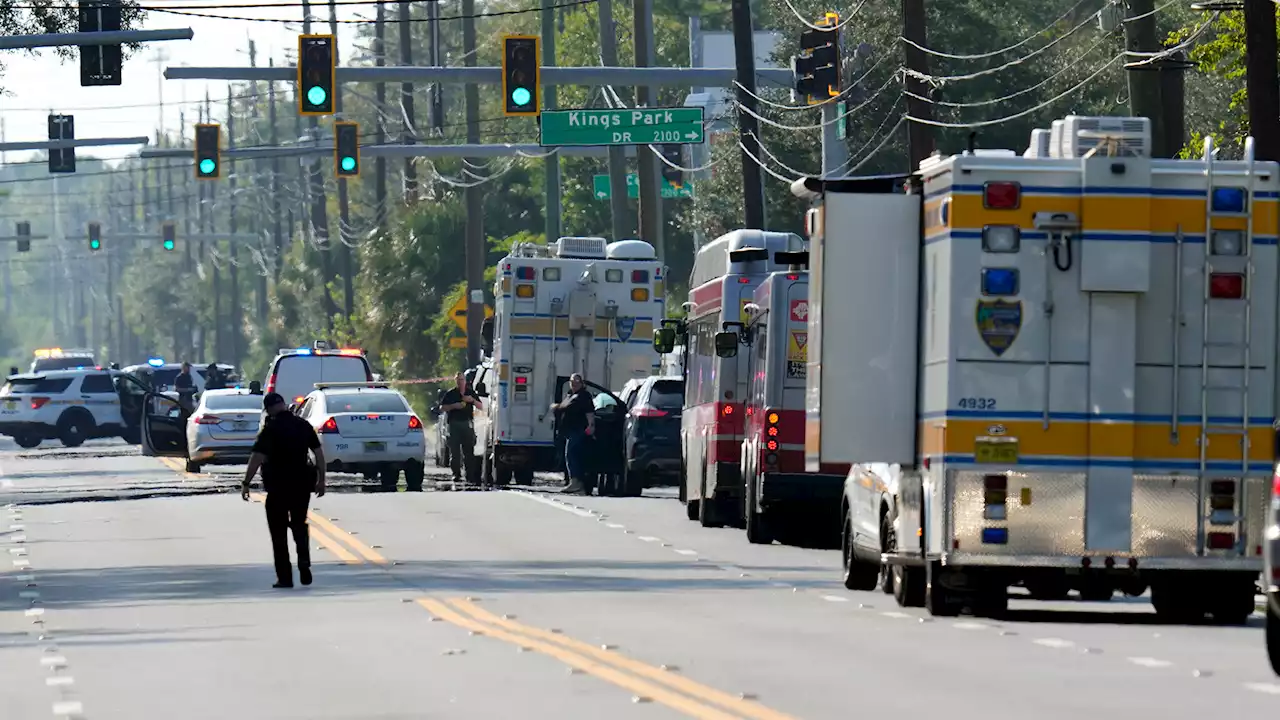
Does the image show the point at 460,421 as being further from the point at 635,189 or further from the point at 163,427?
the point at 635,189

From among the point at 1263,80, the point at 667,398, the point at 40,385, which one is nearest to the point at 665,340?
the point at 667,398

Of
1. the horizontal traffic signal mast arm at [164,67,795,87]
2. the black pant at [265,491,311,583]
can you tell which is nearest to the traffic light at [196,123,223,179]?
the horizontal traffic signal mast arm at [164,67,795,87]

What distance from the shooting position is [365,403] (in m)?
39.5

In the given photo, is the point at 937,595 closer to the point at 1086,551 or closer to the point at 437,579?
the point at 1086,551

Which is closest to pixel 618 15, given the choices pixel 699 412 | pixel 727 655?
pixel 699 412

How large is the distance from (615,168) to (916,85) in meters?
18.5

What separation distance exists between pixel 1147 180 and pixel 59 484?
2945 centimetres

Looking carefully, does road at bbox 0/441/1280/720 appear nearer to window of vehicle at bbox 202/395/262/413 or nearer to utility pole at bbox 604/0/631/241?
window of vehicle at bbox 202/395/262/413

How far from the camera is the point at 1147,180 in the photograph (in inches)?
712

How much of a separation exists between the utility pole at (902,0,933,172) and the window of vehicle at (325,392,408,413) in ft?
26.9

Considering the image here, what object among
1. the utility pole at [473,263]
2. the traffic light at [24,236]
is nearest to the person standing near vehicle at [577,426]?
the utility pole at [473,263]

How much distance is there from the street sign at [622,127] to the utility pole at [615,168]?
236 inches

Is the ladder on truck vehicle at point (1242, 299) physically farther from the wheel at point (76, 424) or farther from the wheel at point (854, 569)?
the wheel at point (76, 424)

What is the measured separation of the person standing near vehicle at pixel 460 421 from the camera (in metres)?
43.8
